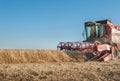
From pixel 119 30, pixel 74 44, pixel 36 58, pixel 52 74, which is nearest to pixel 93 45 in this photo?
pixel 74 44

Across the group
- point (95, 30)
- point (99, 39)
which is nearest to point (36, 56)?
point (99, 39)

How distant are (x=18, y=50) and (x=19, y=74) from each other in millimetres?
9842

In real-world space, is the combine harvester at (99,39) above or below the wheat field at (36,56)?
above

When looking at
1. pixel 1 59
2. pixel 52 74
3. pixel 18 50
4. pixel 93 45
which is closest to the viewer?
pixel 52 74

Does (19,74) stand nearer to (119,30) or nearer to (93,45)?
(93,45)

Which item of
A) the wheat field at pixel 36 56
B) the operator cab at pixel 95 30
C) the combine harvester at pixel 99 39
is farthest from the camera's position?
the operator cab at pixel 95 30

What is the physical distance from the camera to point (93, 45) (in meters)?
25.3

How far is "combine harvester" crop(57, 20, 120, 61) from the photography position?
25.5m

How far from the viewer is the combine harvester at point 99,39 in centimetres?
2550

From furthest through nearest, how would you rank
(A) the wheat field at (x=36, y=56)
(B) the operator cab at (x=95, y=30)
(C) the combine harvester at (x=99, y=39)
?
(B) the operator cab at (x=95, y=30), (C) the combine harvester at (x=99, y=39), (A) the wheat field at (x=36, y=56)

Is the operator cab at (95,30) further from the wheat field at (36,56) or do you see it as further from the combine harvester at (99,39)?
the wheat field at (36,56)

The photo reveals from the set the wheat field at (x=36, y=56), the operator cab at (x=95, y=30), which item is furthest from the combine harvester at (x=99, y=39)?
the wheat field at (x=36, y=56)

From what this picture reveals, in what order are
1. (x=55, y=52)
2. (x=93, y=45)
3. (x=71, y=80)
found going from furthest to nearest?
(x=93, y=45)
(x=55, y=52)
(x=71, y=80)

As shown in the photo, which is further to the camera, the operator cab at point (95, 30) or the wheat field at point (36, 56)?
the operator cab at point (95, 30)
